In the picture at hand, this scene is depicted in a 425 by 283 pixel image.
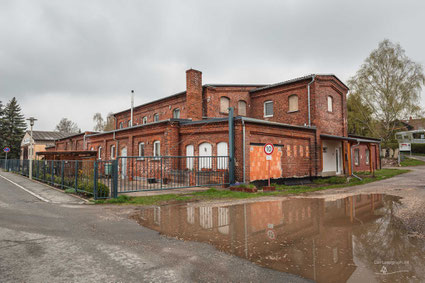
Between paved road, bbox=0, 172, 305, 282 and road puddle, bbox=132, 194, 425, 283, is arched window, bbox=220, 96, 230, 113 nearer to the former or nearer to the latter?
road puddle, bbox=132, 194, 425, 283

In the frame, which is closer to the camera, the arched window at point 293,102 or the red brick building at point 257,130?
the red brick building at point 257,130

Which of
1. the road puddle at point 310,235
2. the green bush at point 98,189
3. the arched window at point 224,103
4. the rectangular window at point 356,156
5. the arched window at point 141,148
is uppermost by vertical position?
the arched window at point 224,103

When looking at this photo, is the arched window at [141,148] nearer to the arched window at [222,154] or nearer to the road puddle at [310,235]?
the arched window at [222,154]

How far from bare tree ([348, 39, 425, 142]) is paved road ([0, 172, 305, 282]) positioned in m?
36.8

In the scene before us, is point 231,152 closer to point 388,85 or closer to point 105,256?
point 105,256

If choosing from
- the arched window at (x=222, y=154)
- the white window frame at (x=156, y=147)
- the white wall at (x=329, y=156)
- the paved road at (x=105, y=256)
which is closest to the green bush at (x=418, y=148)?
the white wall at (x=329, y=156)

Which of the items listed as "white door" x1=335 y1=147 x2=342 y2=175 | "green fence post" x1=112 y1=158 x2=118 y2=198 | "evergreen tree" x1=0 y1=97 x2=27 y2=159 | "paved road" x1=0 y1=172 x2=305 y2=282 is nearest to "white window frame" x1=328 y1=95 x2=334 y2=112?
"white door" x1=335 y1=147 x2=342 y2=175

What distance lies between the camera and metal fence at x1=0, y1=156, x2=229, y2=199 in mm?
9820

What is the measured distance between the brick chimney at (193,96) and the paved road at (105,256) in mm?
14465

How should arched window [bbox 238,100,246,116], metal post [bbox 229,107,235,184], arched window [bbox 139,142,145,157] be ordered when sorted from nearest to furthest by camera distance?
metal post [bbox 229,107,235,184], arched window [bbox 139,142,145,157], arched window [bbox 238,100,246,116]

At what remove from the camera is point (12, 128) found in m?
57.8

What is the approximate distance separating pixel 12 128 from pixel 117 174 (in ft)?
209

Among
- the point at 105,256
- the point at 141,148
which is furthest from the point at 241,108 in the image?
the point at 105,256

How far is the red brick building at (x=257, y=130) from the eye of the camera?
14.7m
